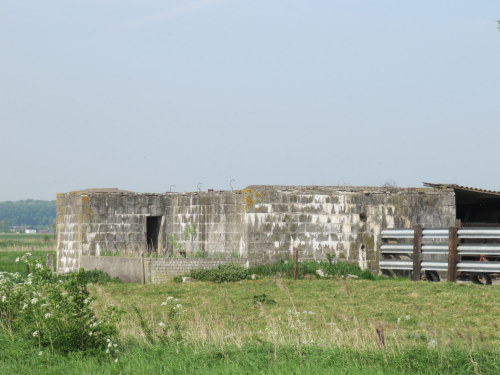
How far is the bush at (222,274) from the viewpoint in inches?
960

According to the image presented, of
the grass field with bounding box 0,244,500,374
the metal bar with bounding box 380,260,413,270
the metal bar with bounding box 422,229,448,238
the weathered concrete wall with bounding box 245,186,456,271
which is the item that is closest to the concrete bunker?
the weathered concrete wall with bounding box 245,186,456,271

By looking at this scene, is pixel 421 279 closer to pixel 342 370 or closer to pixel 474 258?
pixel 474 258

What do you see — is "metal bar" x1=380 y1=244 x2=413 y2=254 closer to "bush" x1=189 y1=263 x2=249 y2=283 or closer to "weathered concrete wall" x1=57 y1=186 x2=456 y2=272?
"weathered concrete wall" x1=57 y1=186 x2=456 y2=272

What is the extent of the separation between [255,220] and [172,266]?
2732mm

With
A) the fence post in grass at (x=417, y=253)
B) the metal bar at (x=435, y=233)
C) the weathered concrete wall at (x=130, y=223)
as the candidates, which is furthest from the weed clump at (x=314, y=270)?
the weathered concrete wall at (x=130, y=223)

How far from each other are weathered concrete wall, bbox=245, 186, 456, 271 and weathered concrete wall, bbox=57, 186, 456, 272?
0.03 m

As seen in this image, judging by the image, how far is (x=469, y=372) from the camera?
1070 centimetres

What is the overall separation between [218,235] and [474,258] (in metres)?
7.66

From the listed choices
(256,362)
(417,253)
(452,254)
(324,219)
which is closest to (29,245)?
(324,219)

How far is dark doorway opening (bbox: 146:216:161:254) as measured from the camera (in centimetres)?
2927

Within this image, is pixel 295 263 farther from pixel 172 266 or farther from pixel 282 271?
pixel 172 266

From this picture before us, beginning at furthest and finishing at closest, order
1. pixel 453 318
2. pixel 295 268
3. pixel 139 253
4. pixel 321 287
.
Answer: pixel 139 253
pixel 295 268
pixel 321 287
pixel 453 318

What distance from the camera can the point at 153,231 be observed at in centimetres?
2945

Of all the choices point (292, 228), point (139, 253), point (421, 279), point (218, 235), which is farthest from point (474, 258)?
point (139, 253)
